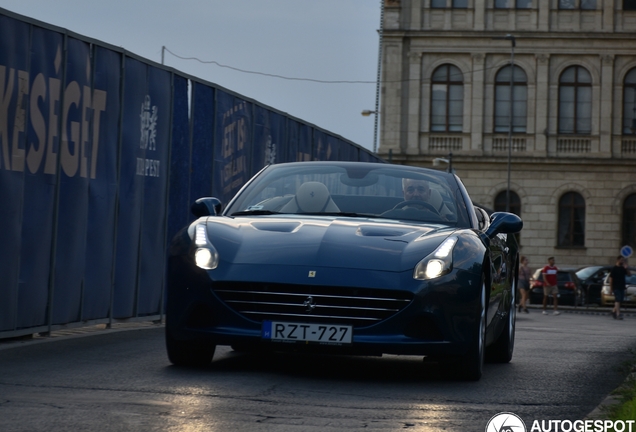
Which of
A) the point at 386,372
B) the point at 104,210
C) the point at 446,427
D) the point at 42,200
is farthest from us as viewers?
the point at 104,210

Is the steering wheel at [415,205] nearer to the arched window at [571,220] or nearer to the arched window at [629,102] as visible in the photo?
the arched window at [571,220]

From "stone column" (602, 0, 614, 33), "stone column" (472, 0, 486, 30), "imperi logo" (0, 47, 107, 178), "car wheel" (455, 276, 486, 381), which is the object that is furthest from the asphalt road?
"stone column" (602, 0, 614, 33)

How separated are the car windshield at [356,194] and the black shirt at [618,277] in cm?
2521

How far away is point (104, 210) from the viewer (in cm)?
1202

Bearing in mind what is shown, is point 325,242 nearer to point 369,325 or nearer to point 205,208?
point 369,325

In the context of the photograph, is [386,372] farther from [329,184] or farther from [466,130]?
[466,130]

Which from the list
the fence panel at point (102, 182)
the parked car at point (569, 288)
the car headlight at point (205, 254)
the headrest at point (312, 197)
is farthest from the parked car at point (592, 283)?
the car headlight at point (205, 254)

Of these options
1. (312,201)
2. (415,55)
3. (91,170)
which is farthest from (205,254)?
(415,55)

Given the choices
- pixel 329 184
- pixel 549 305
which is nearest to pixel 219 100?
pixel 329 184

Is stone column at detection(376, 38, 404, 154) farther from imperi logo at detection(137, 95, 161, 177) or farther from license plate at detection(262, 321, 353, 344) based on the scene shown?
license plate at detection(262, 321, 353, 344)

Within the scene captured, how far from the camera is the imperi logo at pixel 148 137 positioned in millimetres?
13031

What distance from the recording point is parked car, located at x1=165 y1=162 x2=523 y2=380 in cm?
703

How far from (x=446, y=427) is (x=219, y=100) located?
Answer: 10.4 metres

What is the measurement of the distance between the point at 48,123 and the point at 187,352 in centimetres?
379
